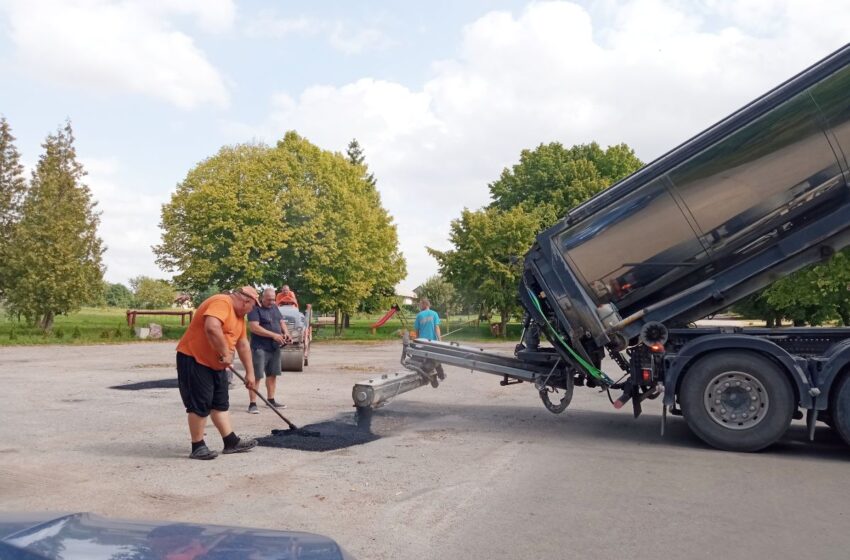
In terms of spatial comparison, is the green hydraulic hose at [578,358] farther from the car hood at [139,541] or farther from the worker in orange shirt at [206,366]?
the car hood at [139,541]

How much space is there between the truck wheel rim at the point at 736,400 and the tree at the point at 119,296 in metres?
115

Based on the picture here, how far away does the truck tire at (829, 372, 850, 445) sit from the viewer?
7.52 meters

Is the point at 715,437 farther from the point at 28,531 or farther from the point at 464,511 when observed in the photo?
the point at 28,531

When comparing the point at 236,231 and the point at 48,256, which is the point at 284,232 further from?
the point at 48,256

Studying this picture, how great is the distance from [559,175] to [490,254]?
34.0 ft

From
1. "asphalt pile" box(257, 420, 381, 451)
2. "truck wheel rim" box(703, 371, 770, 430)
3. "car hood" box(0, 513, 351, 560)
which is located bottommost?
"asphalt pile" box(257, 420, 381, 451)

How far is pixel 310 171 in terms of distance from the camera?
45938 millimetres

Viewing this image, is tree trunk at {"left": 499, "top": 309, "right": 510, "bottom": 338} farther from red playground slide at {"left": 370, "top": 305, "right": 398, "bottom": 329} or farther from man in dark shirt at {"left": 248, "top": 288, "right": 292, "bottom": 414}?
man in dark shirt at {"left": 248, "top": 288, "right": 292, "bottom": 414}

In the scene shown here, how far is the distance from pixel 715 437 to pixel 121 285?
144202mm

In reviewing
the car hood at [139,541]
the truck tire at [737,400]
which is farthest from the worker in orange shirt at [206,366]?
the truck tire at [737,400]

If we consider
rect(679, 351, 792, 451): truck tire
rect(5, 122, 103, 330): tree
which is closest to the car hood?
rect(679, 351, 792, 451): truck tire

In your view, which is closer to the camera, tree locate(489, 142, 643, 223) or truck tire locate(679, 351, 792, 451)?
truck tire locate(679, 351, 792, 451)

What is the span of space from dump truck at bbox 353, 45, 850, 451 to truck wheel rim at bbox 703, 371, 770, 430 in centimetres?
1

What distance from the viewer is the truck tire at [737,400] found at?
7.75 m
